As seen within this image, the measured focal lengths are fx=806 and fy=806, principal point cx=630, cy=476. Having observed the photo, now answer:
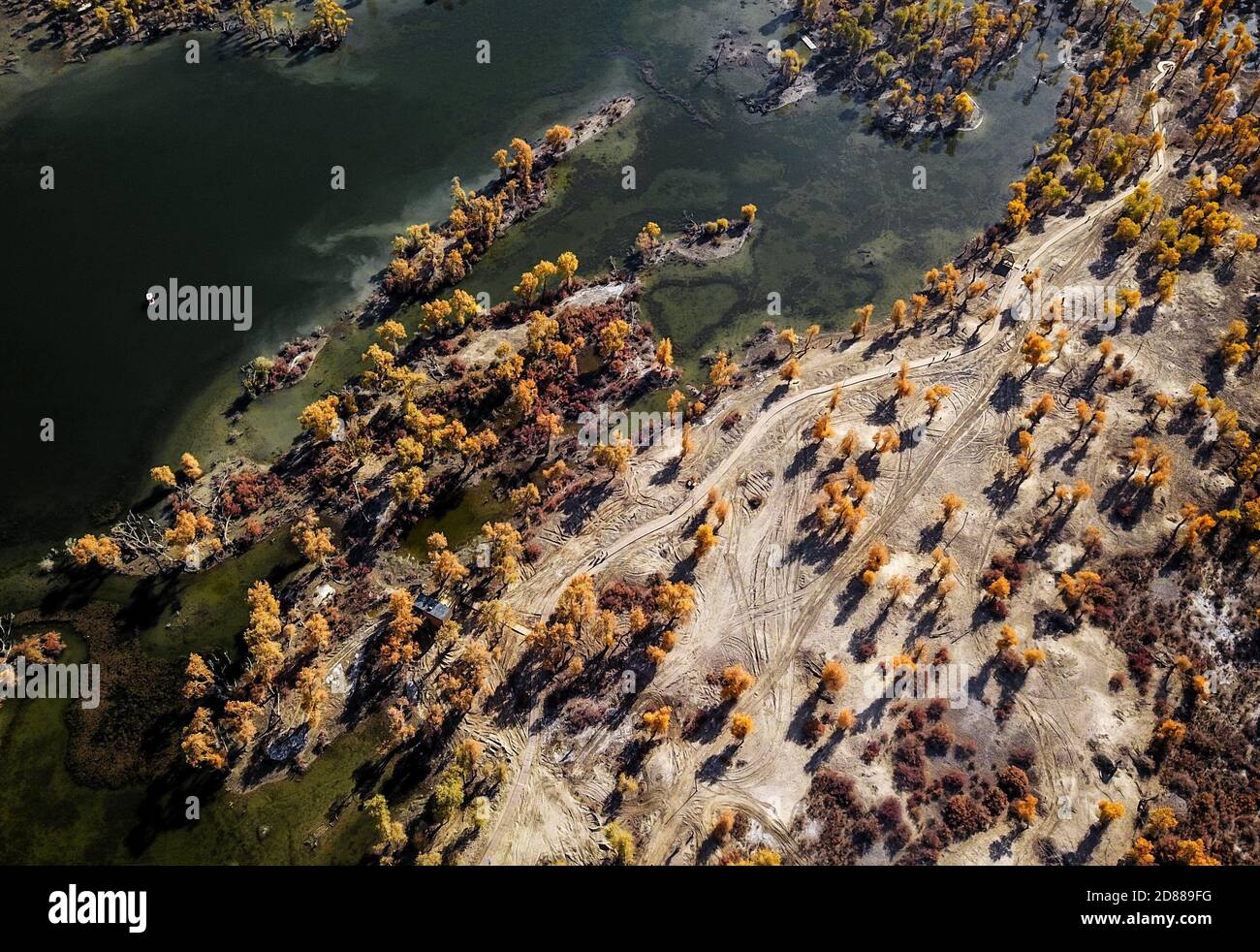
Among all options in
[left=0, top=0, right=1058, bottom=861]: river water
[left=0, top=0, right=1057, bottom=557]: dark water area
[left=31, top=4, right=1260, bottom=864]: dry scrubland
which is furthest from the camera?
[left=0, top=0, right=1057, bottom=557]: dark water area

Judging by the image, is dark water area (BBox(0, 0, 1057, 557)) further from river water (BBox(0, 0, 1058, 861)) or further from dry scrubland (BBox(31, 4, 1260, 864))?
dry scrubland (BBox(31, 4, 1260, 864))

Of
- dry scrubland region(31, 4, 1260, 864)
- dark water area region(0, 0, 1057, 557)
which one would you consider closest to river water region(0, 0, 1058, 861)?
dark water area region(0, 0, 1057, 557)

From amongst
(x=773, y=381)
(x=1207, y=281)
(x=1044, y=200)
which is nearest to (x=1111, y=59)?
(x=1044, y=200)

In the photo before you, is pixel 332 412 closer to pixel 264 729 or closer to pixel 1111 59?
pixel 264 729

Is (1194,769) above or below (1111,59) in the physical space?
below

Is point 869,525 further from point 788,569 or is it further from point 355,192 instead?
point 355,192

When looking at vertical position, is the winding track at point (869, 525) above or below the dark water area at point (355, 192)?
below

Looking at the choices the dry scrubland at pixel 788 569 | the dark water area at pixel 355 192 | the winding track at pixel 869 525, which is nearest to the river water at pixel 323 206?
the dark water area at pixel 355 192

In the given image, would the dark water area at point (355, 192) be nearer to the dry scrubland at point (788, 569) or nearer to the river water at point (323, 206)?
the river water at point (323, 206)
